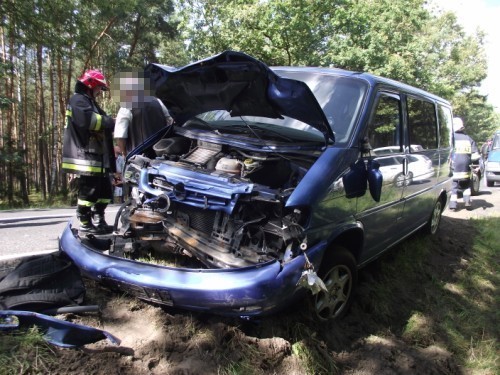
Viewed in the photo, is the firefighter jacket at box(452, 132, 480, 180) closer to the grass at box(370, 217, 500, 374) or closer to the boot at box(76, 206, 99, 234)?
the grass at box(370, 217, 500, 374)

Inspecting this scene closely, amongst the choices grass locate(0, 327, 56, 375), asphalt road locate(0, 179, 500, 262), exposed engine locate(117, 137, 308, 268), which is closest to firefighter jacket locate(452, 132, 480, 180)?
asphalt road locate(0, 179, 500, 262)

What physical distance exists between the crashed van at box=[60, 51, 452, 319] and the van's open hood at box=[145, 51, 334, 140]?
1 centimetres

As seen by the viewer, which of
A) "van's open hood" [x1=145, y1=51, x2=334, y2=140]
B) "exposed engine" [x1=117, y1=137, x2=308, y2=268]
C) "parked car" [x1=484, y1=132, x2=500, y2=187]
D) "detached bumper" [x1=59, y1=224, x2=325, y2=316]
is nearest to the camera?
"detached bumper" [x1=59, y1=224, x2=325, y2=316]

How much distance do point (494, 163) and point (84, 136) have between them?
1520cm

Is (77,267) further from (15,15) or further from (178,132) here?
(15,15)

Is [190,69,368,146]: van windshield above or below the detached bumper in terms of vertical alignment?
above

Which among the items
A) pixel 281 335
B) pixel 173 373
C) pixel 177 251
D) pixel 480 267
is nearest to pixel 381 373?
pixel 281 335

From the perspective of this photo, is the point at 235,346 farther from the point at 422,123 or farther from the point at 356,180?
the point at 422,123

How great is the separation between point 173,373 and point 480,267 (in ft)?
14.4

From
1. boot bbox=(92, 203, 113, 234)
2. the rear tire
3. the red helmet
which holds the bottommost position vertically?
the rear tire

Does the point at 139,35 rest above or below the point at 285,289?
above

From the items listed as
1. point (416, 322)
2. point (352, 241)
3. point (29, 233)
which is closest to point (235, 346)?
point (352, 241)

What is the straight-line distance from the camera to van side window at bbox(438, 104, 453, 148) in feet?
18.8

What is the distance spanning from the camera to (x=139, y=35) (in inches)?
838
